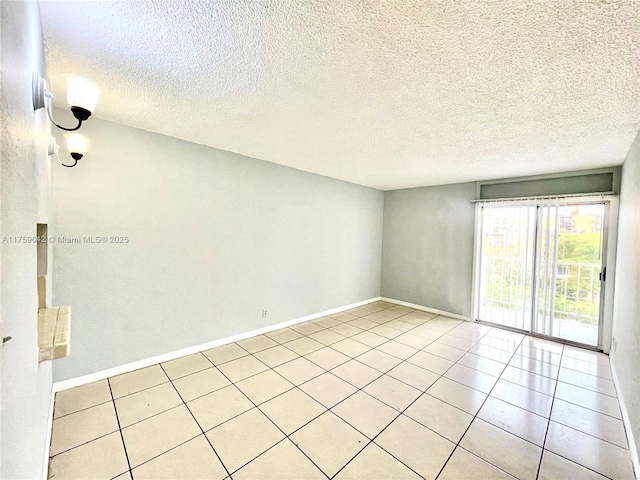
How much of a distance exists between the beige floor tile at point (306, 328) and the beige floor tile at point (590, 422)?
2.61m

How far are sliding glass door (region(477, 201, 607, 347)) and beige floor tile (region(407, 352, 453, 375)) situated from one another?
1.78 m

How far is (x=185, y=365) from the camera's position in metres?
2.83

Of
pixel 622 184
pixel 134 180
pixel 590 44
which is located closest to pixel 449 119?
pixel 590 44

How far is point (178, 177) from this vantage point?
2934mm

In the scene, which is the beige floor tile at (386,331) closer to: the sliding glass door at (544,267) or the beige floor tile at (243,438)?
the sliding glass door at (544,267)

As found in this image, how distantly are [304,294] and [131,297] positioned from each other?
2269mm

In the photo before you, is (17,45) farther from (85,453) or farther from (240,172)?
(240,172)

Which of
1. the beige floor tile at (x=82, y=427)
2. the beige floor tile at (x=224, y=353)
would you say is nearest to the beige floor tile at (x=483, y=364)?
the beige floor tile at (x=224, y=353)

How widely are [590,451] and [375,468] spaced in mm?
1489

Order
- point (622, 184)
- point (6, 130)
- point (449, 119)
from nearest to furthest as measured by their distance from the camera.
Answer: point (6, 130)
point (449, 119)
point (622, 184)

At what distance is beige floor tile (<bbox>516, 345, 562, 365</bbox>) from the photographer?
3209 millimetres

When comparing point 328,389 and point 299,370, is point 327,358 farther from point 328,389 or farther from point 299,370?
point 328,389

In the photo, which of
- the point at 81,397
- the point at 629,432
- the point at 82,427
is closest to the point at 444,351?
the point at 629,432

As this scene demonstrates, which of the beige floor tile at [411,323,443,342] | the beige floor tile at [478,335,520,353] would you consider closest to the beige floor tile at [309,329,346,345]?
the beige floor tile at [411,323,443,342]
